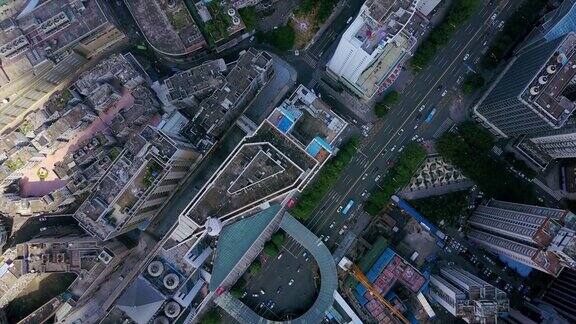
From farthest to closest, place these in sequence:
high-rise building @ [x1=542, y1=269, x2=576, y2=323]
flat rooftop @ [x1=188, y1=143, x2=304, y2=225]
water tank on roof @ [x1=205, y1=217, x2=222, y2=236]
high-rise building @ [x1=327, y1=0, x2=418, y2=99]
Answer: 1. high-rise building @ [x1=542, y1=269, x2=576, y2=323]
2. water tank on roof @ [x1=205, y1=217, x2=222, y2=236]
3. flat rooftop @ [x1=188, y1=143, x2=304, y2=225]
4. high-rise building @ [x1=327, y1=0, x2=418, y2=99]

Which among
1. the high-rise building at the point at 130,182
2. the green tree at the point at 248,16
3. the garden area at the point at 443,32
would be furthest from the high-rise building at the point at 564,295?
the green tree at the point at 248,16

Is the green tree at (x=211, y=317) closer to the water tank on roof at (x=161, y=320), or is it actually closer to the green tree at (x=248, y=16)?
the water tank on roof at (x=161, y=320)

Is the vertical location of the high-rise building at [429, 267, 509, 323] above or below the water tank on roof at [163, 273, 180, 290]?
above

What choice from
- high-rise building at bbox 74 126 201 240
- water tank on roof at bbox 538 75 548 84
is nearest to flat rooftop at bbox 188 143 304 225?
high-rise building at bbox 74 126 201 240

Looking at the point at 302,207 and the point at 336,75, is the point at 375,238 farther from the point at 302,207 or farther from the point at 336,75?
the point at 336,75

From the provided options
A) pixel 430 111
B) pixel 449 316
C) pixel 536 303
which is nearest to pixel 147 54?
pixel 430 111

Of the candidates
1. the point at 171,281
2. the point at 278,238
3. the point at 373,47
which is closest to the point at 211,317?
the point at 171,281

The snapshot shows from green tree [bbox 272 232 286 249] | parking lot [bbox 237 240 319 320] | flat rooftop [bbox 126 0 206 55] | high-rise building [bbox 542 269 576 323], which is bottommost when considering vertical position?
parking lot [bbox 237 240 319 320]

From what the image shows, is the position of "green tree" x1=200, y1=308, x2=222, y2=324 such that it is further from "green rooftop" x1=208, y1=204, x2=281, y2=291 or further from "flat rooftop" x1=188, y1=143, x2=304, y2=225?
"flat rooftop" x1=188, y1=143, x2=304, y2=225
